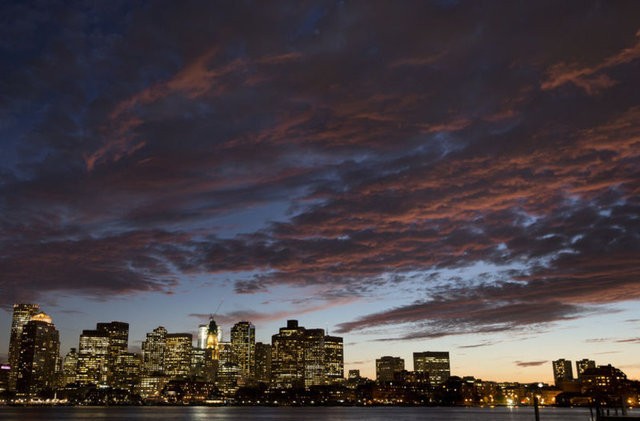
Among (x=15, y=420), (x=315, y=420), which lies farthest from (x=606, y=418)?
(x=15, y=420)

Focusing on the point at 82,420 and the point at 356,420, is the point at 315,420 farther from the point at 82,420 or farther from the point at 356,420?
the point at 82,420

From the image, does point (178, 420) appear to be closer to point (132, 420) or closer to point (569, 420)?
point (132, 420)

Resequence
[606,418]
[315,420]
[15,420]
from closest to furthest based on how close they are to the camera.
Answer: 1. [606,418]
2. [15,420]
3. [315,420]

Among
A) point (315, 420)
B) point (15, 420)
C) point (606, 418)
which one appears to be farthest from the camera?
point (315, 420)

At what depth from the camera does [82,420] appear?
18888cm

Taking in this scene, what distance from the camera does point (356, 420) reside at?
199 m

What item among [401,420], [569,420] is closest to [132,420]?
[401,420]

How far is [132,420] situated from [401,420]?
8231cm

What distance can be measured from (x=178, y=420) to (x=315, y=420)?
43.0 metres

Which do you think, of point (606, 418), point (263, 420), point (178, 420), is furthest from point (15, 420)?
point (606, 418)

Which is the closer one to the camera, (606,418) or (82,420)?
(606,418)

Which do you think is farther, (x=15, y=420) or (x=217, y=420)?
(x=217, y=420)

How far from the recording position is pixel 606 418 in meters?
69.1

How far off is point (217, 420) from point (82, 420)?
136ft
